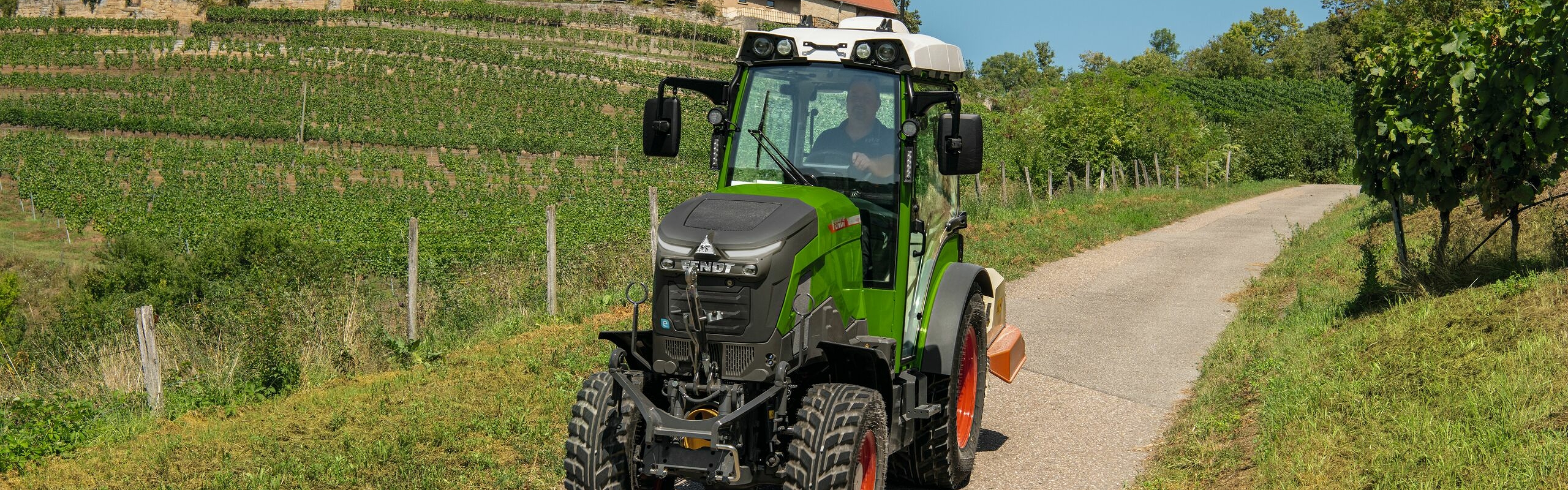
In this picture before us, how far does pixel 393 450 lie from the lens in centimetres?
698

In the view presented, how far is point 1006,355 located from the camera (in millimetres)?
7484

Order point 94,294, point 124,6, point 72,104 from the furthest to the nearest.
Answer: point 124,6 < point 72,104 < point 94,294

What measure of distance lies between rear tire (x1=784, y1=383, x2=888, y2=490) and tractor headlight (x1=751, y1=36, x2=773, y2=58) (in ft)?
6.77

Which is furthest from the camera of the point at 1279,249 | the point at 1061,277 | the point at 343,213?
the point at 343,213

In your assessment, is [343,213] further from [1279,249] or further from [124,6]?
[124,6]

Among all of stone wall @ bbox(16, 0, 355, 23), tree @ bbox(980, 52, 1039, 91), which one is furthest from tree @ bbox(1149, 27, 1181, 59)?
stone wall @ bbox(16, 0, 355, 23)

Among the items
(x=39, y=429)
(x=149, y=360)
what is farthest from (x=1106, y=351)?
(x=39, y=429)

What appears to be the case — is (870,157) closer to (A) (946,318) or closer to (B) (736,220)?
(A) (946,318)

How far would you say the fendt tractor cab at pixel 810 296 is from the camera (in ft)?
15.9

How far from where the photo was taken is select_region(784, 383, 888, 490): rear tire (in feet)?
15.6

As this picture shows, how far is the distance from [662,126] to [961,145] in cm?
162

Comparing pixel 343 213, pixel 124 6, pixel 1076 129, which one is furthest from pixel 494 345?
pixel 124 6

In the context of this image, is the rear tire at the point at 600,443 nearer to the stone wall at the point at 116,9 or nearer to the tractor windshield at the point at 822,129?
the tractor windshield at the point at 822,129

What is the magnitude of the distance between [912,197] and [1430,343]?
4448 millimetres
